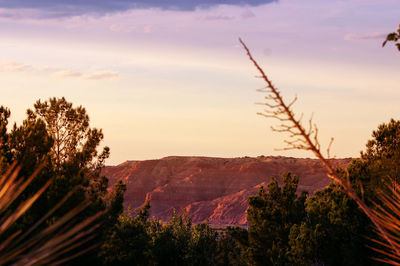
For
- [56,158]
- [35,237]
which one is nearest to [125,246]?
[56,158]

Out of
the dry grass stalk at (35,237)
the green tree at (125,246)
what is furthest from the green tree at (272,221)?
the dry grass stalk at (35,237)

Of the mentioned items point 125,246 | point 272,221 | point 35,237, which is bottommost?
point 125,246

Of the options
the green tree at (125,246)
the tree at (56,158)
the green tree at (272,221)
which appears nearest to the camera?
the tree at (56,158)

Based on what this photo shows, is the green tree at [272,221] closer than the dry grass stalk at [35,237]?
No

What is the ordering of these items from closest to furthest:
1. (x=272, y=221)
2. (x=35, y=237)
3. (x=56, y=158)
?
1. (x=35, y=237)
2. (x=56, y=158)
3. (x=272, y=221)

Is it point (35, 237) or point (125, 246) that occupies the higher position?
point (35, 237)

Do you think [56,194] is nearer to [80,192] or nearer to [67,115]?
[80,192]

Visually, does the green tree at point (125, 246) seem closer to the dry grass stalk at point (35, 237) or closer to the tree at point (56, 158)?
the tree at point (56, 158)

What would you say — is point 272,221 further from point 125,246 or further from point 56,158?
point 56,158

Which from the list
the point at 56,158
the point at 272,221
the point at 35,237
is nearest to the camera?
the point at 35,237

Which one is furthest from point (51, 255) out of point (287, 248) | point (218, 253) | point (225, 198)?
point (225, 198)

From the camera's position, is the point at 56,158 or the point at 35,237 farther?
the point at 56,158

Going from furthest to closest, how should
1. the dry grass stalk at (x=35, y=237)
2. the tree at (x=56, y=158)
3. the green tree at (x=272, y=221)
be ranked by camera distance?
1. the green tree at (x=272, y=221)
2. the tree at (x=56, y=158)
3. the dry grass stalk at (x=35, y=237)

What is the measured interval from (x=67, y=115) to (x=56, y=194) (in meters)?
11.4
